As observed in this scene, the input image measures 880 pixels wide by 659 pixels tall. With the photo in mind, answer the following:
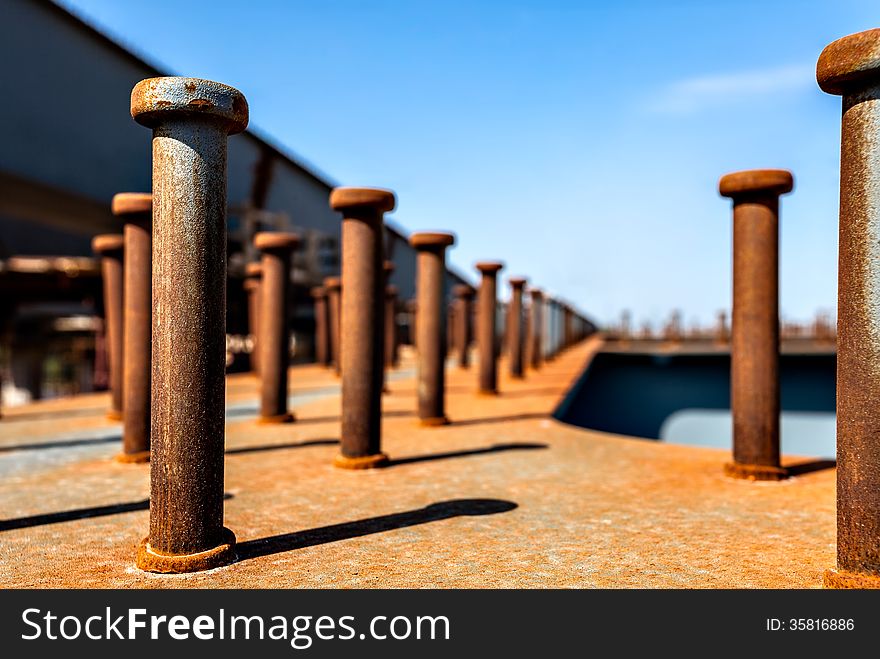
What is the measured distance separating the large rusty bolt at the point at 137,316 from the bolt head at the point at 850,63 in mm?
6571

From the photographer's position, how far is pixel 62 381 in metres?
45.5

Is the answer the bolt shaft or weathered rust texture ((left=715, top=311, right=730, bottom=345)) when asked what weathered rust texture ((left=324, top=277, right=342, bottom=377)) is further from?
weathered rust texture ((left=715, top=311, right=730, bottom=345))

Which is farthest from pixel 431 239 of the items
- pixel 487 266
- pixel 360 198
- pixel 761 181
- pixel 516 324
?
pixel 516 324

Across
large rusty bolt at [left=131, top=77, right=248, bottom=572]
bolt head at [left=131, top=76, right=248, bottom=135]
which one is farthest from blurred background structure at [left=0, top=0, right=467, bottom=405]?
large rusty bolt at [left=131, top=77, right=248, bottom=572]

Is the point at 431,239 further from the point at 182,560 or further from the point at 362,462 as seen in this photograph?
the point at 182,560

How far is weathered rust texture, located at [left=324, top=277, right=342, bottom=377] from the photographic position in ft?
61.9

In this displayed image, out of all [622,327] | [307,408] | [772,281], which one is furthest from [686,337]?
[772,281]

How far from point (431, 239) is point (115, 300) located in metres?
5.34

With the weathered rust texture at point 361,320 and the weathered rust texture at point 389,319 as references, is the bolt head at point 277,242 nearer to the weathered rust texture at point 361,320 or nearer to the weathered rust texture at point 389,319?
the weathered rust texture at point 361,320

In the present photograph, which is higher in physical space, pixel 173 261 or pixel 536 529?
pixel 173 261

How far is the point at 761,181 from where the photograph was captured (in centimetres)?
675


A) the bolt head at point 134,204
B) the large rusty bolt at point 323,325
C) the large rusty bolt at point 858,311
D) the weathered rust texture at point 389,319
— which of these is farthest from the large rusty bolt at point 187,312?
the large rusty bolt at point 323,325
